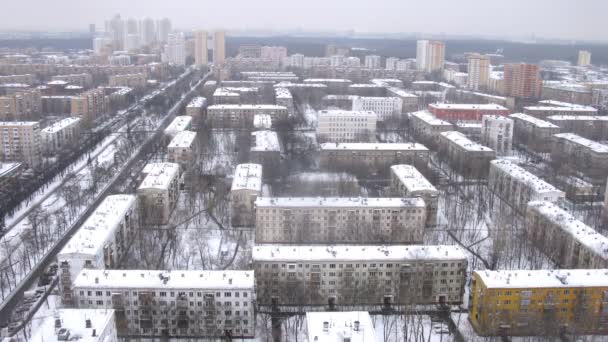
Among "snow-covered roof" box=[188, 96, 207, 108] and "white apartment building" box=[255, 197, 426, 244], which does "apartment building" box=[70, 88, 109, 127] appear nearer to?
"snow-covered roof" box=[188, 96, 207, 108]

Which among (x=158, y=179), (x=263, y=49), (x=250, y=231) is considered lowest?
Answer: (x=250, y=231)

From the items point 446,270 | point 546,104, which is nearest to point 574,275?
point 446,270

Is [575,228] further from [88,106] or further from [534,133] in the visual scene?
[88,106]

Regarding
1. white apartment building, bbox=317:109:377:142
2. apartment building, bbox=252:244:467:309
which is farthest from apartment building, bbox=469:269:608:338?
white apartment building, bbox=317:109:377:142

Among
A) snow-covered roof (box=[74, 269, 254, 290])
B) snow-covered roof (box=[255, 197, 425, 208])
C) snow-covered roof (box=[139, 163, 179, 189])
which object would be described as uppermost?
snow-covered roof (box=[139, 163, 179, 189])

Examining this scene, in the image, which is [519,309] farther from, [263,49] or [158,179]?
[263,49]

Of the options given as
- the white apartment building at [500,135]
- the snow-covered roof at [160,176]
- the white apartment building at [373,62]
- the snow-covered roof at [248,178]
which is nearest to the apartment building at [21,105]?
the snow-covered roof at [160,176]

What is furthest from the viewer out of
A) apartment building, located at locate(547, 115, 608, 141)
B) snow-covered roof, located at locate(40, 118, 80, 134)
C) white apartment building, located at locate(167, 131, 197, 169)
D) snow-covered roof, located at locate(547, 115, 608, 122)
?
snow-covered roof, located at locate(547, 115, 608, 122)

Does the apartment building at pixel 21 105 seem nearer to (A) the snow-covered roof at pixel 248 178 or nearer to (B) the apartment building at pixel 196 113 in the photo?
(B) the apartment building at pixel 196 113
